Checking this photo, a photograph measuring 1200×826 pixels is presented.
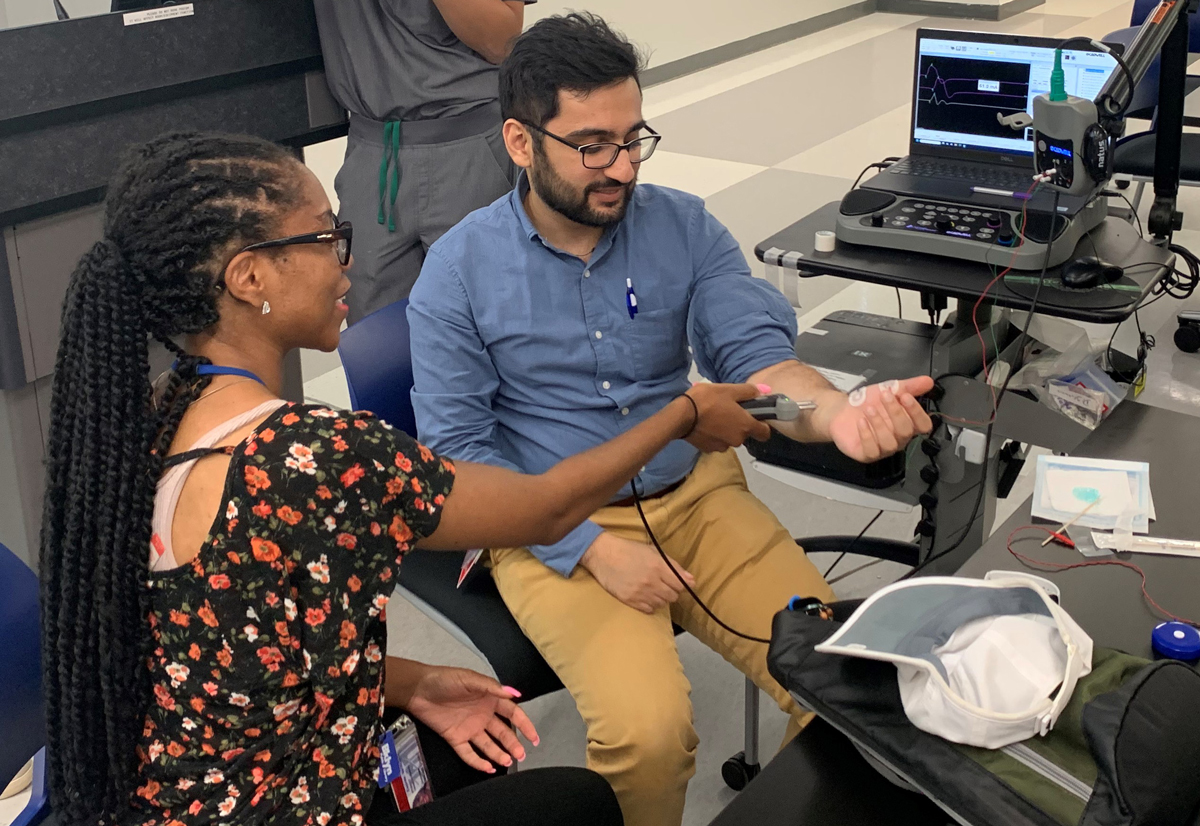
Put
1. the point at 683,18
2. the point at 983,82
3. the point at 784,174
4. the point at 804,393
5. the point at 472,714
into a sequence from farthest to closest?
the point at 683,18
the point at 784,174
the point at 983,82
the point at 804,393
the point at 472,714

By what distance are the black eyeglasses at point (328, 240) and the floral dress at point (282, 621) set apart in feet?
0.59

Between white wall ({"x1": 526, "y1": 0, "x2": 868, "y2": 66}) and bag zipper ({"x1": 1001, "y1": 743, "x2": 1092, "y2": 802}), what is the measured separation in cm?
533

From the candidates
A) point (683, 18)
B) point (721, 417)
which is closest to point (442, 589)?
point (721, 417)

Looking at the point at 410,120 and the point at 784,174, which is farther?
the point at 784,174

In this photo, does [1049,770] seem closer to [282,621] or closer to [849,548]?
[282,621]

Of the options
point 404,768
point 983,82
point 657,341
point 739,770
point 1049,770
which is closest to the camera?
point 1049,770

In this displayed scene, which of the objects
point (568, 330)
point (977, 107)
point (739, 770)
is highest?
point (977, 107)

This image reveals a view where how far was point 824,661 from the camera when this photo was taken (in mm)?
1112

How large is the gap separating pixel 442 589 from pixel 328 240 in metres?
0.69

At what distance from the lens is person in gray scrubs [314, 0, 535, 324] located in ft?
7.99

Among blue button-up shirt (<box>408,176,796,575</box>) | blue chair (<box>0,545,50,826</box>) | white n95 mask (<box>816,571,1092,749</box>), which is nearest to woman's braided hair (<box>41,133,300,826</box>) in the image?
blue chair (<box>0,545,50,826</box>)

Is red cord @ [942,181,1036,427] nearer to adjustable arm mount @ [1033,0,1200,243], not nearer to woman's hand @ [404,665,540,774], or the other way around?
adjustable arm mount @ [1033,0,1200,243]

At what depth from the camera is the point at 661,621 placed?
1.68 m

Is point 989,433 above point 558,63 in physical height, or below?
below
